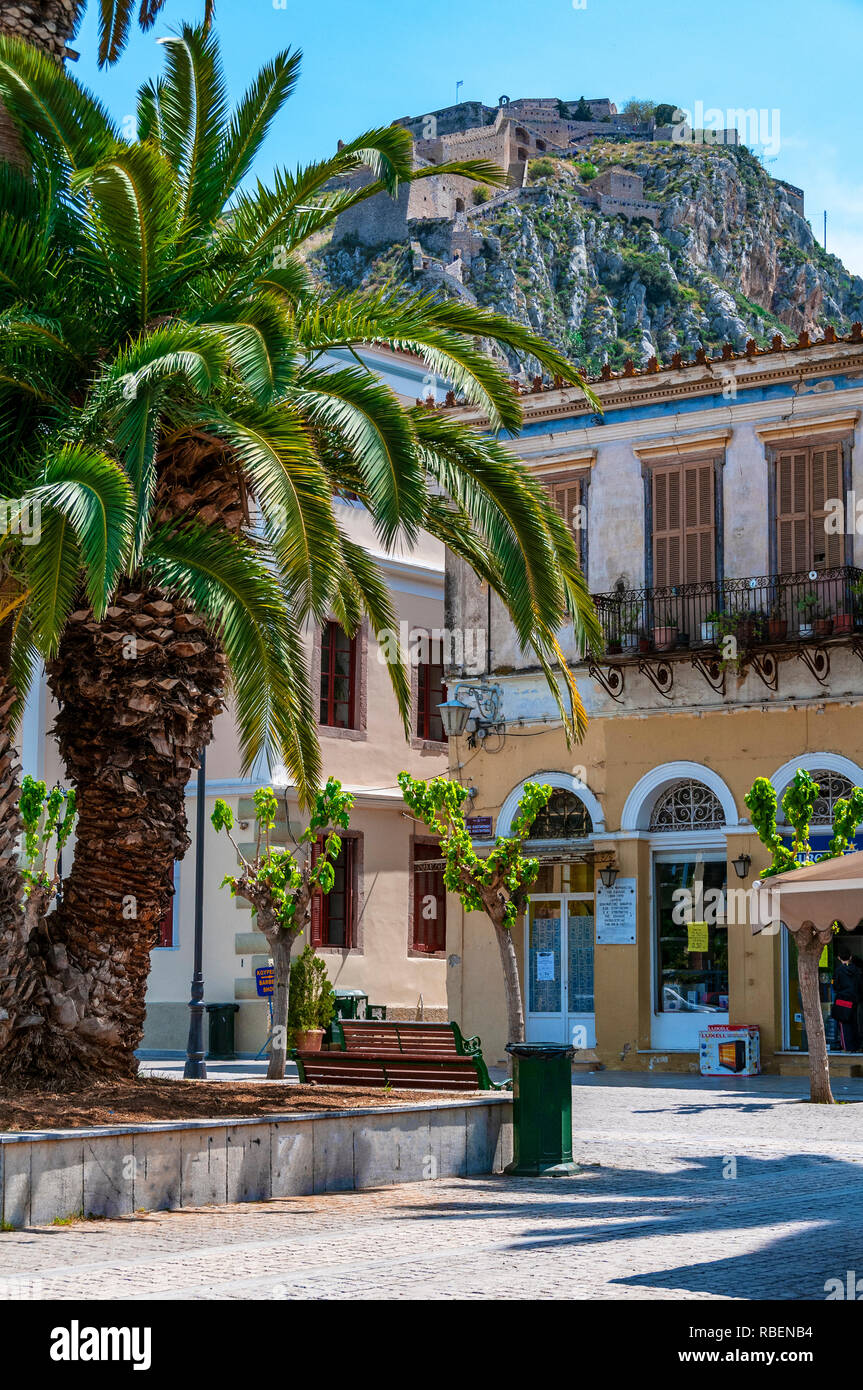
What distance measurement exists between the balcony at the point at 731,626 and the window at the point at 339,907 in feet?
22.0

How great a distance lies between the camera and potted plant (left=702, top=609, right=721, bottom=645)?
959 inches

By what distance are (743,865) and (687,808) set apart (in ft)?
4.91

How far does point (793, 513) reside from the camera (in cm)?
2447

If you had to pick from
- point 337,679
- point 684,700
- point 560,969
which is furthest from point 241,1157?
point 337,679

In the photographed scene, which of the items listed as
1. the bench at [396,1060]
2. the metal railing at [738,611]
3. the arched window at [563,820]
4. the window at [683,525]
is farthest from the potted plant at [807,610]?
the bench at [396,1060]

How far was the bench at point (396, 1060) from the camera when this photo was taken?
14.7m

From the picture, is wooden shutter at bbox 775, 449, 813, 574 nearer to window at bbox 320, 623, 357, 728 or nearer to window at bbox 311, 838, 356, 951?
window at bbox 320, 623, 357, 728

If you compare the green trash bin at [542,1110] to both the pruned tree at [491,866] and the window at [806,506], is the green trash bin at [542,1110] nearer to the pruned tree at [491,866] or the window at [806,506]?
the pruned tree at [491,866]

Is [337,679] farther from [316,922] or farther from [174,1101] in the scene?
[174,1101]

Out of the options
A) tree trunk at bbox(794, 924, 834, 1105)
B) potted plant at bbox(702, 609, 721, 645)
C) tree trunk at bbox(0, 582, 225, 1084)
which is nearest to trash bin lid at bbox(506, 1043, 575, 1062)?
tree trunk at bbox(0, 582, 225, 1084)

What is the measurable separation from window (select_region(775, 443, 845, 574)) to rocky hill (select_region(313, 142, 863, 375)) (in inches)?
3309
